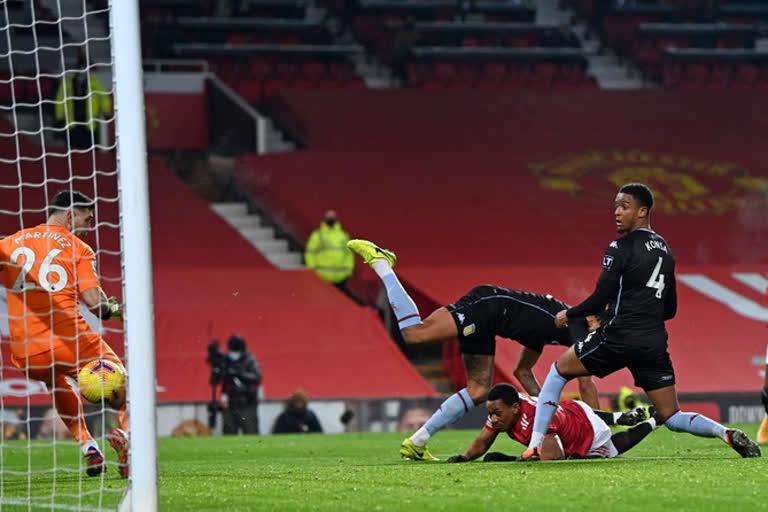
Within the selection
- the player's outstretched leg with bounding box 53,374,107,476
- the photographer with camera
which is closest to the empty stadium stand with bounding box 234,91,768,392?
the photographer with camera

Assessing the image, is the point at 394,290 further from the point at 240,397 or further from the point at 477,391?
the point at 240,397

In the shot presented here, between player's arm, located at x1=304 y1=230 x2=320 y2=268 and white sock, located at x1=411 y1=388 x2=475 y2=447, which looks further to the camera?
player's arm, located at x1=304 y1=230 x2=320 y2=268

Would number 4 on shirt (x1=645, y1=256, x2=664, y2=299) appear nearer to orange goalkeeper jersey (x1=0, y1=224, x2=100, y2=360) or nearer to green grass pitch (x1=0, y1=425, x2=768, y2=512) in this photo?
green grass pitch (x1=0, y1=425, x2=768, y2=512)

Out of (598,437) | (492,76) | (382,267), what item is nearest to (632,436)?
(598,437)

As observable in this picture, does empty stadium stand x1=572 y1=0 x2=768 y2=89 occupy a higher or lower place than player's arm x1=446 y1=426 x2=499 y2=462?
higher

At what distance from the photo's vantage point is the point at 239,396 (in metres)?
17.4

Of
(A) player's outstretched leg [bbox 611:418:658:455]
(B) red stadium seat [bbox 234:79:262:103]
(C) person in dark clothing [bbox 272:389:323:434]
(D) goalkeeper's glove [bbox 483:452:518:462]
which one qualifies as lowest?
(C) person in dark clothing [bbox 272:389:323:434]

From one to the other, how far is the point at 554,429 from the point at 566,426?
10cm

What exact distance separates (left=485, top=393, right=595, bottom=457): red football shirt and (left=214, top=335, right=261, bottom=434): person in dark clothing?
27.5 ft

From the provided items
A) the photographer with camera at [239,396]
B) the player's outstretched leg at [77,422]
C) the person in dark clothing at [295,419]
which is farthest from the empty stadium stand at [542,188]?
the player's outstretched leg at [77,422]

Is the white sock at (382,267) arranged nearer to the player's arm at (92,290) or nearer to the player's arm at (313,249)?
the player's arm at (92,290)

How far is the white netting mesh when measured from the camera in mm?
7750

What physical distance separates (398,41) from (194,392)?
11.8 m

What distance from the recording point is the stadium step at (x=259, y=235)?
76.0ft
